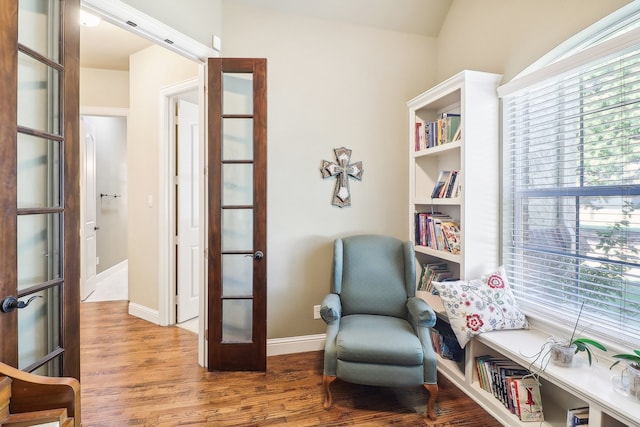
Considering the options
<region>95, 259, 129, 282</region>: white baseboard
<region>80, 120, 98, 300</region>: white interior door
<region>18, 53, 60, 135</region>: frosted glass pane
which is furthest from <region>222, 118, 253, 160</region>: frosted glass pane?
<region>95, 259, 129, 282</region>: white baseboard

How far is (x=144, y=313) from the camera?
3.37 meters

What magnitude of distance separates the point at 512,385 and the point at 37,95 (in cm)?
269

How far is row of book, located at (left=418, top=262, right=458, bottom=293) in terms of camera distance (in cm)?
256

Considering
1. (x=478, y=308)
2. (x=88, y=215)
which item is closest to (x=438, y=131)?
(x=478, y=308)

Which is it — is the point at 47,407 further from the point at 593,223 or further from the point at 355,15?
the point at 355,15

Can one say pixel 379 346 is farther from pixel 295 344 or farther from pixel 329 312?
pixel 295 344

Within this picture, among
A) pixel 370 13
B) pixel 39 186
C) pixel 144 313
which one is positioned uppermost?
pixel 370 13

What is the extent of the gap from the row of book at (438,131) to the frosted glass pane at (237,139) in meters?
1.43

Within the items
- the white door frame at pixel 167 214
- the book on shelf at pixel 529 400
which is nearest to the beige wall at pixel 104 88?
the white door frame at pixel 167 214

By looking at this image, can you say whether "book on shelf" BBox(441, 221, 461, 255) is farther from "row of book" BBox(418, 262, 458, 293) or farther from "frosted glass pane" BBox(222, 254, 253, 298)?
"frosted glass pane" BBox(222, 254, 253, 298)

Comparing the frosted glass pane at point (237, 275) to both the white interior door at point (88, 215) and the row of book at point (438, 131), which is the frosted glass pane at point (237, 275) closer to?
the row of book at point (438, 131)

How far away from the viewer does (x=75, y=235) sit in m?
1.44

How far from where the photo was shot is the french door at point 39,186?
3.68 ft

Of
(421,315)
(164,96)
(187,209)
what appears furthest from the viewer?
(187,209)
